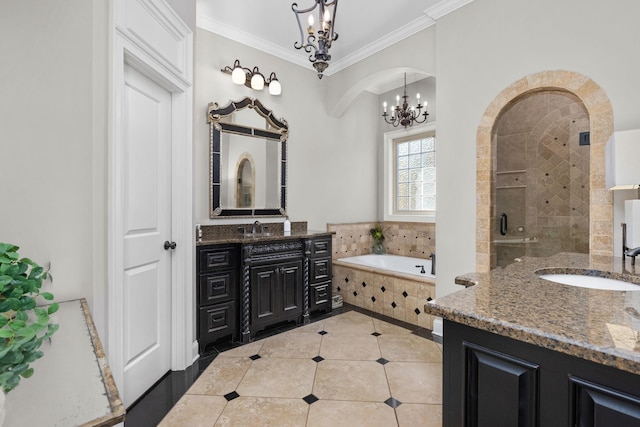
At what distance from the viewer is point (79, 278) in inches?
55.9

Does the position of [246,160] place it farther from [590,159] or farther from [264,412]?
[590,159]

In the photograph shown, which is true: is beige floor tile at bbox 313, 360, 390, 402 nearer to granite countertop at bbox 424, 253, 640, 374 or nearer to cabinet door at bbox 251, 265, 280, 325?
cabinet door at bbox 251, 265, 280, 325

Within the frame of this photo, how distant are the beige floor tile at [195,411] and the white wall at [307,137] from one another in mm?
1704

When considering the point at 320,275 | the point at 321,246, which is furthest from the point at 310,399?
the point at 321,246

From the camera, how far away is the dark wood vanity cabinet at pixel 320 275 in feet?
11.5

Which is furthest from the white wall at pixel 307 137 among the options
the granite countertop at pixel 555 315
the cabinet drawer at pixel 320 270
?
the granite countertop at pixel 555 315

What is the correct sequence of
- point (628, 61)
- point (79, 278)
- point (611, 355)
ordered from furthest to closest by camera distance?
point (628, 61)
point (79, 278)
point (611, 355)

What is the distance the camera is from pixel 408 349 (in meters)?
2.78

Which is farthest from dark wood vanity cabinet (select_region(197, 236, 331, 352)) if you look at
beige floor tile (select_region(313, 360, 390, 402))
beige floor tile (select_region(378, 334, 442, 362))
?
beige floor tile (select_region(378, 334, 442, 362))

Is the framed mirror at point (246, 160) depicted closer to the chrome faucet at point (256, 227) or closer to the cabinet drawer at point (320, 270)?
the chrome faucet at point (256, 227)

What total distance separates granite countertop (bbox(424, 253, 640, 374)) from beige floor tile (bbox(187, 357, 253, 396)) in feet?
5.83

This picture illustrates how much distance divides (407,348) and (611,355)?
227 centimetres

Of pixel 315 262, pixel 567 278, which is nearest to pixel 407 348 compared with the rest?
pixel 315 262

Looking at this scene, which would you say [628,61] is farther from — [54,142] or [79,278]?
[79,278]
